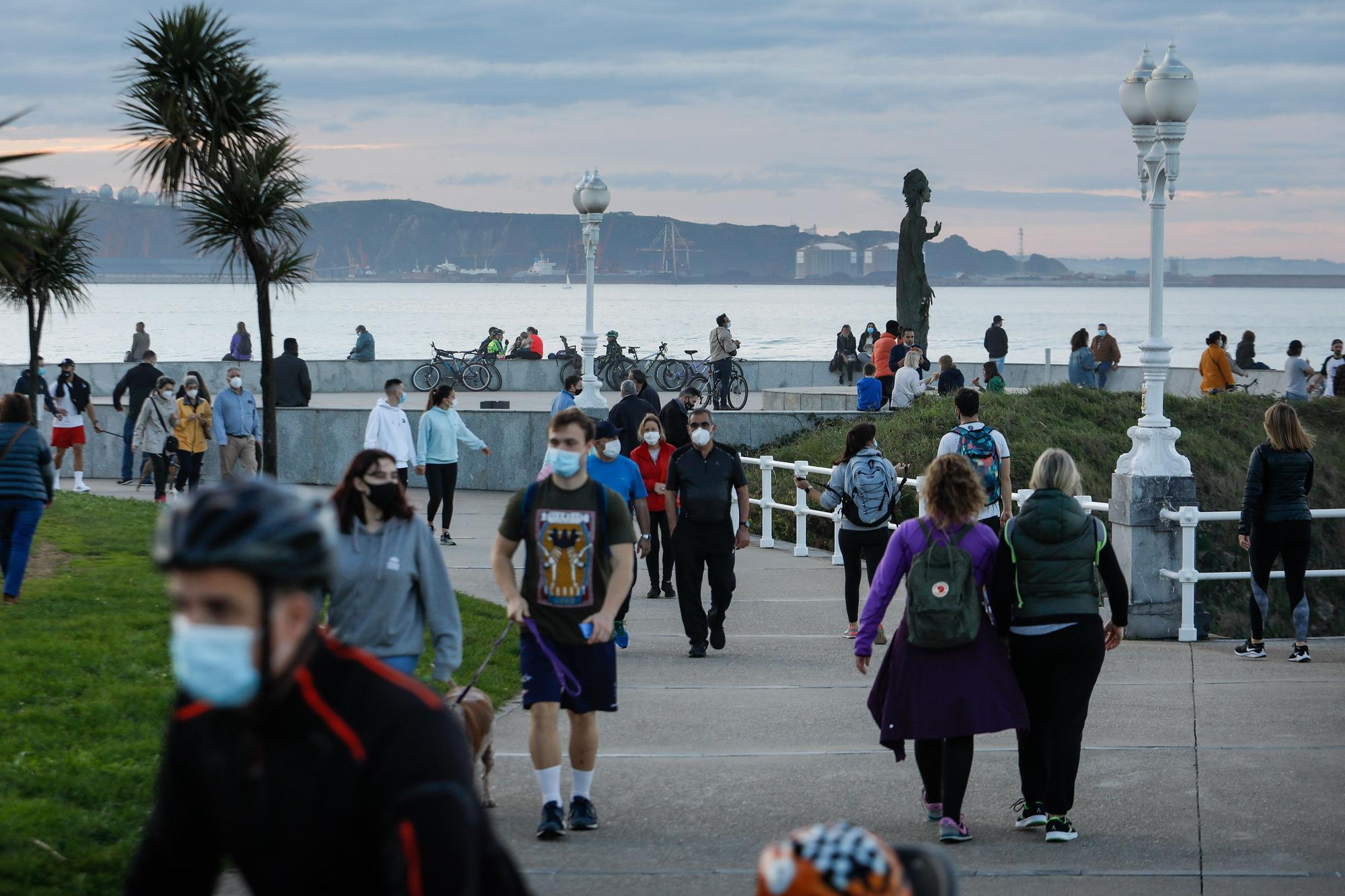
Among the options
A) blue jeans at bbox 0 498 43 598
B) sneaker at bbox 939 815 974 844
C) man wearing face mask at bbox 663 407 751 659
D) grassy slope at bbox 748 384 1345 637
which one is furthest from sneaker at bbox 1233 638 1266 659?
grassy slope at bbox 748 384 1345 637

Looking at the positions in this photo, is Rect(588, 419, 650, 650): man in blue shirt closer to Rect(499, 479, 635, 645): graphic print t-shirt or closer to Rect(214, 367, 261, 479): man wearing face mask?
Rect(499, 479, 635, 645): graphic print t-shirt

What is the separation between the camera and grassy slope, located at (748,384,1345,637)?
2192 centimetres

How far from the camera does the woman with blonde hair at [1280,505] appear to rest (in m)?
10.2

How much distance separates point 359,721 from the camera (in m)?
2.15

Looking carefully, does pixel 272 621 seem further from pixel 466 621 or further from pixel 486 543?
pixel 486 543

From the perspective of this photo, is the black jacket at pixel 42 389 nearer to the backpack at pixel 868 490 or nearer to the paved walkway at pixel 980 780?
the paved walkway at pixel 980 780

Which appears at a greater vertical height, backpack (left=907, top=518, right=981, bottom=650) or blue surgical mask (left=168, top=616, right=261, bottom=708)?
blue surgical mask (left=168, top=616, right=261, bottom=708)

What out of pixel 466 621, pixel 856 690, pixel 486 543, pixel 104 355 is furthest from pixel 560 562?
pixel 104 355

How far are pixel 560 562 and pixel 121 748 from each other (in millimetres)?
2427

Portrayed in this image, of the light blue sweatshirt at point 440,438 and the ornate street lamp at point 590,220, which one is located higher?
the ornate street lamp at point 590,220

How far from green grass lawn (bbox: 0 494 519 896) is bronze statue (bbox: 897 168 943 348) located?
64.0 feet

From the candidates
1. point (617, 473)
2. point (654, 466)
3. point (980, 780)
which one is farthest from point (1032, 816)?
point (654, 466)

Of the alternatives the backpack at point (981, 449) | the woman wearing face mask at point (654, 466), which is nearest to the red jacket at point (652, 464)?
the woman wearing face mask at point (654, 466)

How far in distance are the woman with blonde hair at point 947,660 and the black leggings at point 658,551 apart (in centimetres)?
673
